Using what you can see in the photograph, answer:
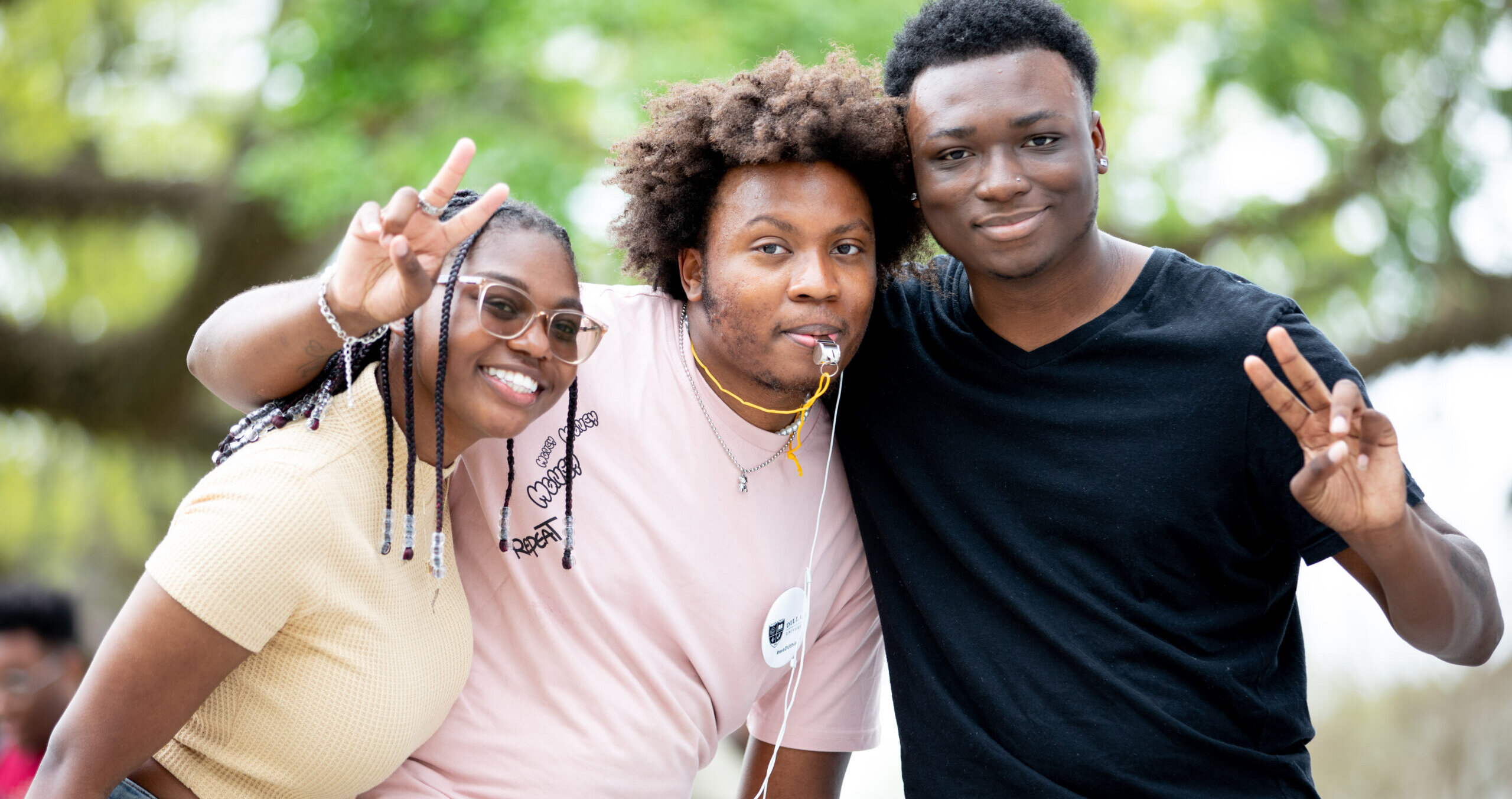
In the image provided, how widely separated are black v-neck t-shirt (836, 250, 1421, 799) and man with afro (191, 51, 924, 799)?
359 millimetres

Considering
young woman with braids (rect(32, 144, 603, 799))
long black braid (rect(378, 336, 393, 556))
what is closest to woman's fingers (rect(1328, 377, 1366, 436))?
young woman with braids (rect(32, 144, 603, 799))

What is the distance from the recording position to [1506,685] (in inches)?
275

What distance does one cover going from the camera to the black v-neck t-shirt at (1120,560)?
2.71m

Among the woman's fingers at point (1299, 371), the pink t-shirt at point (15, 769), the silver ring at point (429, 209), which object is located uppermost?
the woman's fingers at point (1299, 371)

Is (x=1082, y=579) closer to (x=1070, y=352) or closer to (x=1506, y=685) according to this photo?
(x=1070, y=352)

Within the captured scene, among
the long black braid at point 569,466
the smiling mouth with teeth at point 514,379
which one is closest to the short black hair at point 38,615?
the long black braid at point 569,466

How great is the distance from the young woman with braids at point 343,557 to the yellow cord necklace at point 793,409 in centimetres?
57

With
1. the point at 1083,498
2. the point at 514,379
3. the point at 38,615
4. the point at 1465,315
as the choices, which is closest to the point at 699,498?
the point at 514,379

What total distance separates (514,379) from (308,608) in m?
0.61

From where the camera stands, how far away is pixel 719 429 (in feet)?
10.5

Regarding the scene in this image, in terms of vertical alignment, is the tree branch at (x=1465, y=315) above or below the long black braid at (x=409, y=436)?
above

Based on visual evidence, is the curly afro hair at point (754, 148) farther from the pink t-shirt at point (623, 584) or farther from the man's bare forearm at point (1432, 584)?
the man's bare forearm at point (1432, 584)

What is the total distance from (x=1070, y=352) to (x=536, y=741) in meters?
1.57

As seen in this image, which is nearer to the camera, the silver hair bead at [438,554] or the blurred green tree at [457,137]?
the silver hair bead at [438,554]
